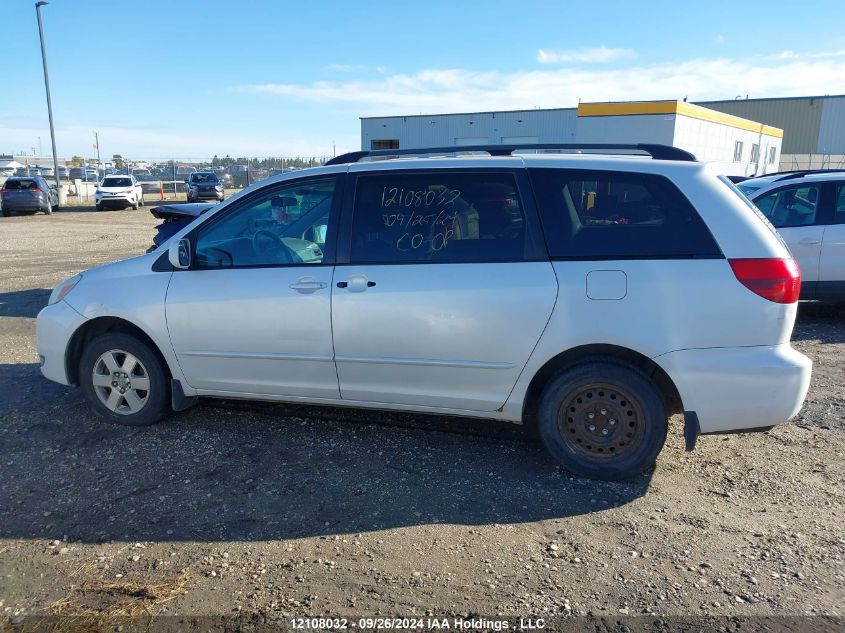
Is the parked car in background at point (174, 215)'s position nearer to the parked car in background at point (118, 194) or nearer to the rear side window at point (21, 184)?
the rear side window at point (21, 184)

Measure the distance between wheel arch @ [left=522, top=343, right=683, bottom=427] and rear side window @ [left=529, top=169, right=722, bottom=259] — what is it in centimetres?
54

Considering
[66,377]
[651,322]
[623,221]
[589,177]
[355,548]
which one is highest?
[589,177]

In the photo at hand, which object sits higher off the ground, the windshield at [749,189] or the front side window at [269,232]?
the windshield at [749,189]

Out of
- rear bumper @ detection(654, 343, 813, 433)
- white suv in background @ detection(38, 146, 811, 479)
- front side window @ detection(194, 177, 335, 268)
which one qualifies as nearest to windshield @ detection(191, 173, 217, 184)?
white suv in background @ detection(38, 146, 811, 479)

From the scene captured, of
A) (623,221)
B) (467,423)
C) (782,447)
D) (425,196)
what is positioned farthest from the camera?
(467,423)

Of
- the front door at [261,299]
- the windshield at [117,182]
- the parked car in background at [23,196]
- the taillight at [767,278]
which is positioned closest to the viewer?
the taillight at [767,278]

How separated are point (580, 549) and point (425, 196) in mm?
2236

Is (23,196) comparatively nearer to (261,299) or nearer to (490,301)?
(261,299)

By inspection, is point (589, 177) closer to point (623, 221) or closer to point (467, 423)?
point (623, 221)

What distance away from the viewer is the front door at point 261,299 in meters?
4.18

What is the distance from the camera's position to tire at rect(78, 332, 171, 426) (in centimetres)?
459

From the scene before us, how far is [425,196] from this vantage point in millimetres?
4117

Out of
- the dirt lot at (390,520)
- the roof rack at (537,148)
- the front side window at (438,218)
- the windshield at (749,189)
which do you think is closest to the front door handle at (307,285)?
the front side window at (438,218)

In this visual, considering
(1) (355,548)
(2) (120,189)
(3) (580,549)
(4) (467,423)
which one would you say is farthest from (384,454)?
(2) (120,189)
